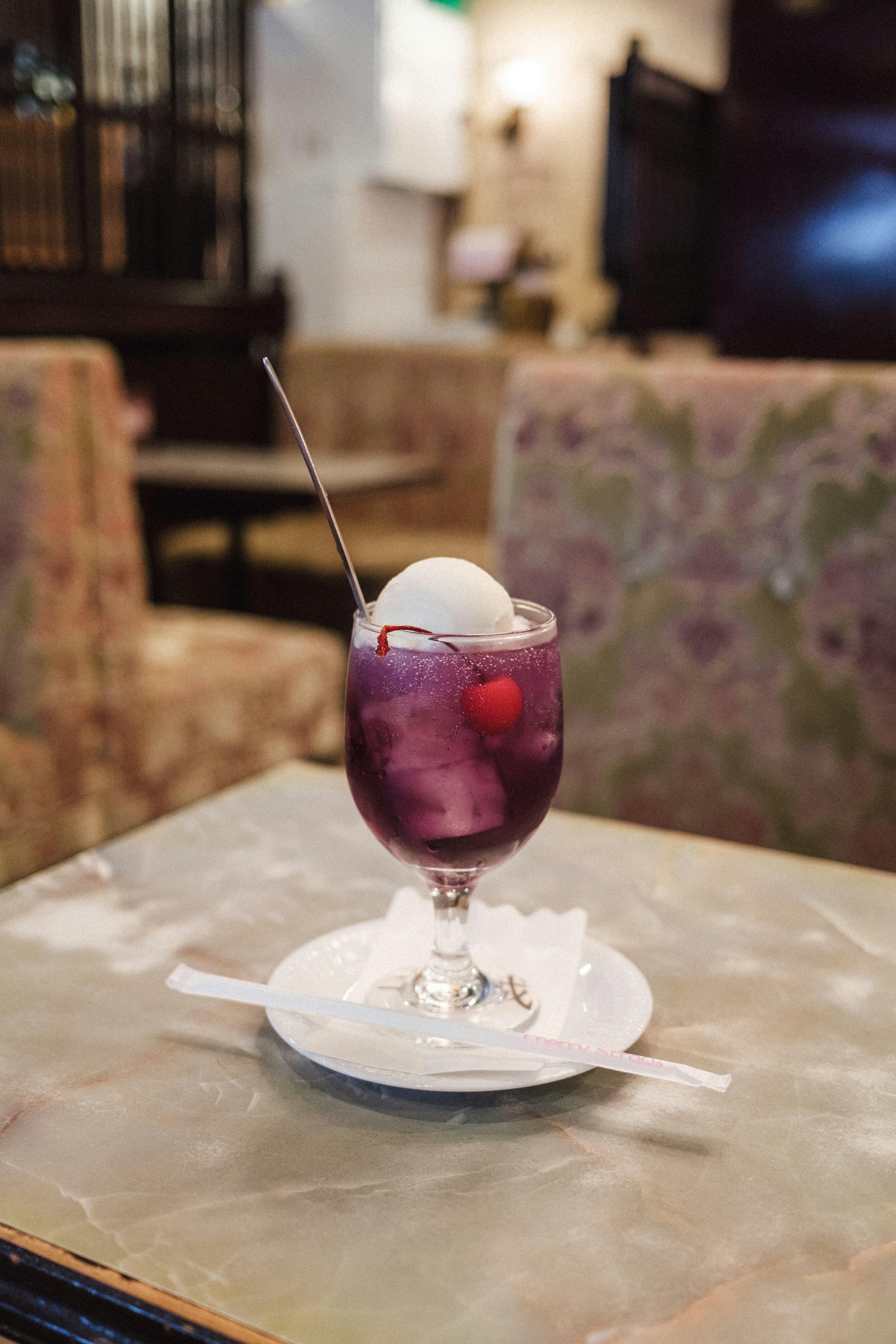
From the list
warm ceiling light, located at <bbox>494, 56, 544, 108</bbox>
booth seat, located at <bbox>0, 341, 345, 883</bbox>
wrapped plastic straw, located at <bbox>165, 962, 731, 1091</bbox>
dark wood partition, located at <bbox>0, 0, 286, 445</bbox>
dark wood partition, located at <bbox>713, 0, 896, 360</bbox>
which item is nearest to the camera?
wrapped plastic straw, located at <bbox>165, 962, 731, 1091</bbox>

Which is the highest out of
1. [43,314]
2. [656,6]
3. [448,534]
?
[656,6]

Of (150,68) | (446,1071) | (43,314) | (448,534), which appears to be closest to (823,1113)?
(446,1071)

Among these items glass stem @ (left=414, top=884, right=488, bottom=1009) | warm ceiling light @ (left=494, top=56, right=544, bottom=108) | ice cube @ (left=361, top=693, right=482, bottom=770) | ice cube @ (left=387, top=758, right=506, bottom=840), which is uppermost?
warm ceiling light @ (left=494, top=56, right=544, bottom=108)

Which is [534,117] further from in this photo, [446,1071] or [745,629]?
[446,1071]

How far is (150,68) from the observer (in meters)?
4.71

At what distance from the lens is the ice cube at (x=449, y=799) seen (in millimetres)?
647

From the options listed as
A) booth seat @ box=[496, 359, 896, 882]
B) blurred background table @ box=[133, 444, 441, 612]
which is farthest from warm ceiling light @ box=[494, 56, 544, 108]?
booth seat @ box=[496, 359, 896, 882]

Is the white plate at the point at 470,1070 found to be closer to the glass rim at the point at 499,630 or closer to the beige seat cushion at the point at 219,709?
the glass rim at the point at 499,630

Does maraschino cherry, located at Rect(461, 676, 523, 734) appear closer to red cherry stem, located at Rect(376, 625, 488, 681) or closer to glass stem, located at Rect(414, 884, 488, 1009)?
red cherry stem, located at Rect(376, 625, 488, 681)

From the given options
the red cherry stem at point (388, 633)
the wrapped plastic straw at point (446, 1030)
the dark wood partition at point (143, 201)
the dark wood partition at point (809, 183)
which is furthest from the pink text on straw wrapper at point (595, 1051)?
the dark wood partition at point (809, 183)

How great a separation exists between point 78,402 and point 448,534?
8.12 feet

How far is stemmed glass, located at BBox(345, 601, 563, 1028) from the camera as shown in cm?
64

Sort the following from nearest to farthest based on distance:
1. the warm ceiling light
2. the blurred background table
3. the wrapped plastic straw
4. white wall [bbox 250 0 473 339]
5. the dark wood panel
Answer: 1. the dark wood panel
2. the wrapped plastic straw
3. the blurred background table
4. white wall [bbox 250 0 473 339]
5. the warm ceiling light

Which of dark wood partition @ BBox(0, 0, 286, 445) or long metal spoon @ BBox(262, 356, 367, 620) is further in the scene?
dark wood partition @ BBox(0, 0, 286, 445)
